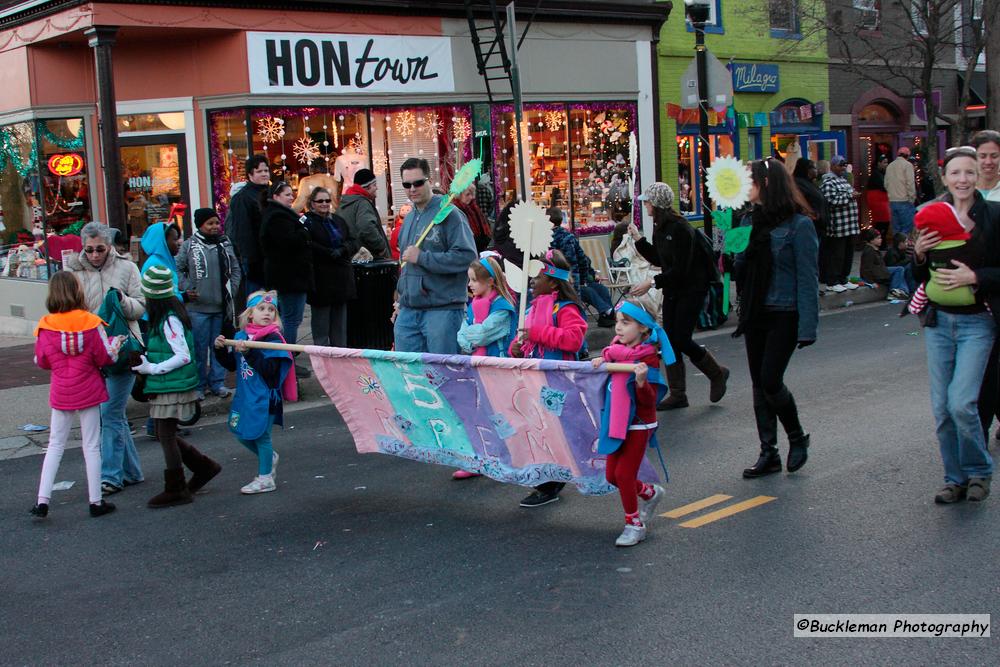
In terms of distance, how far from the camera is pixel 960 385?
5891 mm

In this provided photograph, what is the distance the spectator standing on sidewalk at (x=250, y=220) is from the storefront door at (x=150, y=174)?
15.2 ft

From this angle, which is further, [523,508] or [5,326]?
[5,326]

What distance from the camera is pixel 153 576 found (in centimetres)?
565

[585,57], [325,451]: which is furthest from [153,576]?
[585,57]

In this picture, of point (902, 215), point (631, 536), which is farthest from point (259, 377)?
point (902, 215)

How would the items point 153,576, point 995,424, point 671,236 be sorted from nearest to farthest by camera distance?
point 153,576, point 995,424, point 671,236

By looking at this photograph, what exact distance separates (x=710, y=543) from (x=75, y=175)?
11.8m

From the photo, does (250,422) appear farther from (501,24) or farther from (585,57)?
(585,57)

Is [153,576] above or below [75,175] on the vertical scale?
below

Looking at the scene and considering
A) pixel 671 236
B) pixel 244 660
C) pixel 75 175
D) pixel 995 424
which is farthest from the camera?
pixel 75 175

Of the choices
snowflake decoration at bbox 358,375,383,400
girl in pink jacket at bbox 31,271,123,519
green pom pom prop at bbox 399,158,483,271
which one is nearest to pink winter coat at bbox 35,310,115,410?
girl in pink jacket at bbox 31,271,123,519

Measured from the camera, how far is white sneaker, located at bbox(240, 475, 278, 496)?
23.5ft

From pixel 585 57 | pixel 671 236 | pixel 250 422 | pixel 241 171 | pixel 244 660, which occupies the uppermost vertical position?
pixel 585 57

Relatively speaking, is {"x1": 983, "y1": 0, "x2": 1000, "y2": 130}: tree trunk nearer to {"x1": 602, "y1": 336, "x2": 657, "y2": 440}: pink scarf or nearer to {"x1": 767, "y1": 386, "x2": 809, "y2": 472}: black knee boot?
{"x1": 767, "y1": 386, "x2": 809, "y2": 472}: black knee boot
